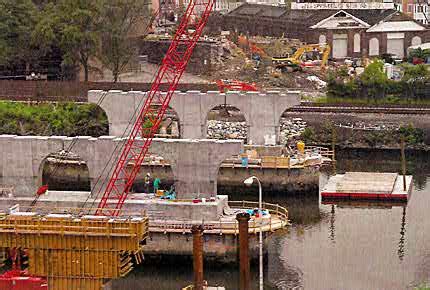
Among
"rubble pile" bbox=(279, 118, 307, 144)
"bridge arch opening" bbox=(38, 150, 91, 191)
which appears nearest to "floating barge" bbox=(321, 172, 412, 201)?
"rubble pile" bbox=(279, 118, 307, 144)

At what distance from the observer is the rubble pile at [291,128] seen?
69.1 meters

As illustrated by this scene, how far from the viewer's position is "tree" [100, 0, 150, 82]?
79.7 m

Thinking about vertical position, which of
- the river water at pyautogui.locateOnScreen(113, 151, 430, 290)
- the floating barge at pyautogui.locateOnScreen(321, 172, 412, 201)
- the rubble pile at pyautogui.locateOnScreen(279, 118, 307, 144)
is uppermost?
the rubble pile at pyautogui.locateOnScreen(279, 118, 307, 144)

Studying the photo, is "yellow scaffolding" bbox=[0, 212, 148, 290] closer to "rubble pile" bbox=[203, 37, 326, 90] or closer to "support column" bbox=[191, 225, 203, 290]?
"support column" bbox=[191, 225, 203, 290]

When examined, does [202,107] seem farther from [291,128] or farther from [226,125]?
[291,128]

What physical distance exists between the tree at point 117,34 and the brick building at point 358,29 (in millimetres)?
16258

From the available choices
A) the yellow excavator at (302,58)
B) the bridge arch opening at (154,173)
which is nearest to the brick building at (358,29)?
the yellow excavator at (302,58)

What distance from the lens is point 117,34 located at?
7969cm

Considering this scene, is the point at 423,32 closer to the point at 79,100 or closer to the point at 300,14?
the point at 300,14

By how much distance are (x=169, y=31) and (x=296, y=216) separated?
47811 mm

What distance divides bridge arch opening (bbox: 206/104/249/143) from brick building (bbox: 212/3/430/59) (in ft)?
68.3

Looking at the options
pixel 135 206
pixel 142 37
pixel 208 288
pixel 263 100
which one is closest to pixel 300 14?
pixel 142 37

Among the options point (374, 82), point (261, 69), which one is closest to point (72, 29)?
point (261, 69)

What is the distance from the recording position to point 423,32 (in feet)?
306
